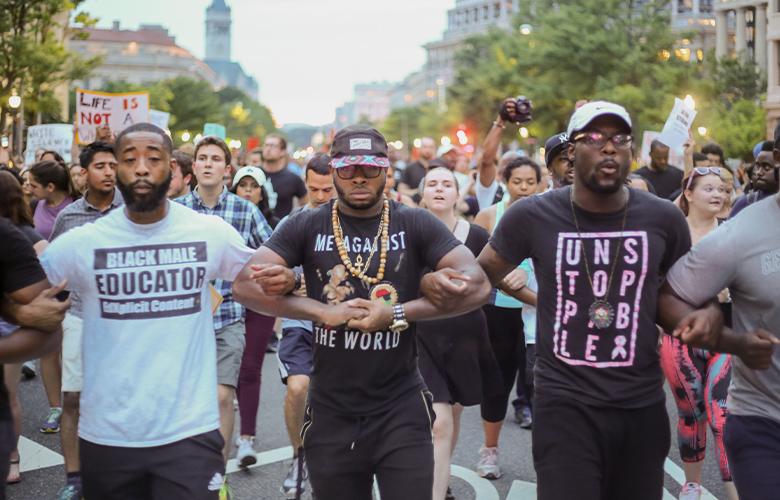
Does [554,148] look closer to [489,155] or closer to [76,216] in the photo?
[489,155]

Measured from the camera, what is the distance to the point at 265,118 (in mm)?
166500

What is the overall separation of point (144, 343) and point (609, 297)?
6.18 ft

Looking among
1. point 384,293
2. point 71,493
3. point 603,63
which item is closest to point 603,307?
point 384,293

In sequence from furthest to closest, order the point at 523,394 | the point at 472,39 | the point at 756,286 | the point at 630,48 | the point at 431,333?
the point at 472,39, the point at 630,48, the point at 523,394, the point at 431,333, the point at 756,286

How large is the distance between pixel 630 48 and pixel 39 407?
51.3m

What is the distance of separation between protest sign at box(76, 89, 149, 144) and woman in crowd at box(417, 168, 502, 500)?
9271 millimetres

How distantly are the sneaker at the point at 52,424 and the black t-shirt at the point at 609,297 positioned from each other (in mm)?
5374

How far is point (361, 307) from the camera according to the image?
4.23 meters

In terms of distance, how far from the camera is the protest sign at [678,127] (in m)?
10.7

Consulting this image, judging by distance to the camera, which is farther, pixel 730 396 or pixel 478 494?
pixel 478 494

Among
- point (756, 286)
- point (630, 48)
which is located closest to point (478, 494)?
point (756, 286)

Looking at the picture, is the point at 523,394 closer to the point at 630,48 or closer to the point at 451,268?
the point at 451,268

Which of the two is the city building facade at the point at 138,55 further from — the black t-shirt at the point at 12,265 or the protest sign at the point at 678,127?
the black t-shirt at the point at 12,265

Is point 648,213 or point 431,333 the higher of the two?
point 648,213
